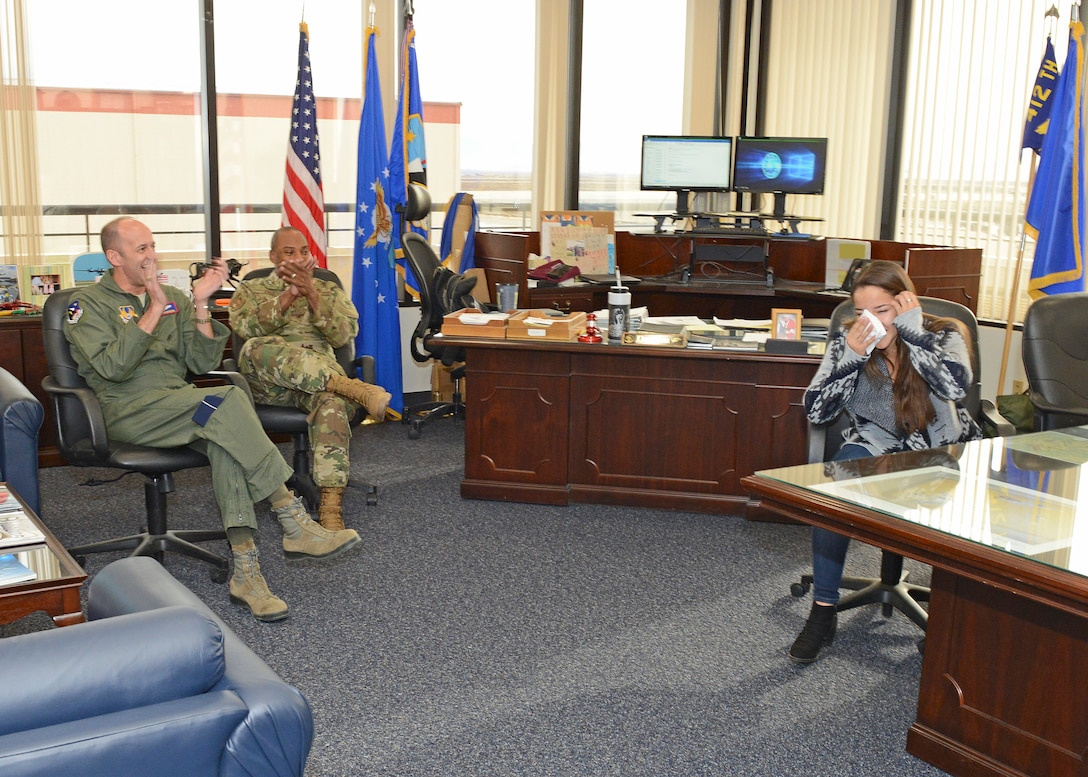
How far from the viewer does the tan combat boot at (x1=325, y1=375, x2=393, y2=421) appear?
3.82m

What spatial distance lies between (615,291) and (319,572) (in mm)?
1761

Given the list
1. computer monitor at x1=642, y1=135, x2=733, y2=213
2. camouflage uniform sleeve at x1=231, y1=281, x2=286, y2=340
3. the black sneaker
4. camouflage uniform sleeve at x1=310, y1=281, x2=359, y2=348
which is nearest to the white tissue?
the black sneaker

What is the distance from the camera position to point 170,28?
524cm

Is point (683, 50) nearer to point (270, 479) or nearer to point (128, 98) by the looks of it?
point (128, 98)

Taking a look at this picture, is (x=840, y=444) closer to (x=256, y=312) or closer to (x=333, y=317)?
(x=333, y=317)

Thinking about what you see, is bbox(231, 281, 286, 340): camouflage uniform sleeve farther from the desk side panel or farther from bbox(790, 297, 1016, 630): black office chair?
bbox(790, 297, 1016, 630): black office chair

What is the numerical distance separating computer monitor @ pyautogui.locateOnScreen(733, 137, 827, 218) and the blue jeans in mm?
3121

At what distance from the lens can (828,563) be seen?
3.01 metres

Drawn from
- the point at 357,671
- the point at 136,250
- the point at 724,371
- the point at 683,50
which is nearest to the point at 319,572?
the point at 357,671

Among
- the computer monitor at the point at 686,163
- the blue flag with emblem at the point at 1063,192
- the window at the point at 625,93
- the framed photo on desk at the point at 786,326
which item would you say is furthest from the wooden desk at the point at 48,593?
the window at the point at 625,93

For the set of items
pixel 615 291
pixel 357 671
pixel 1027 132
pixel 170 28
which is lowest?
pixel 357 671

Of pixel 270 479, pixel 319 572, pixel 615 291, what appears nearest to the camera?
pixel 270 479

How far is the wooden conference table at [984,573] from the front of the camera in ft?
6.48

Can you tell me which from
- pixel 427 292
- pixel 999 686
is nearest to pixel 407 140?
pixel 427 292
